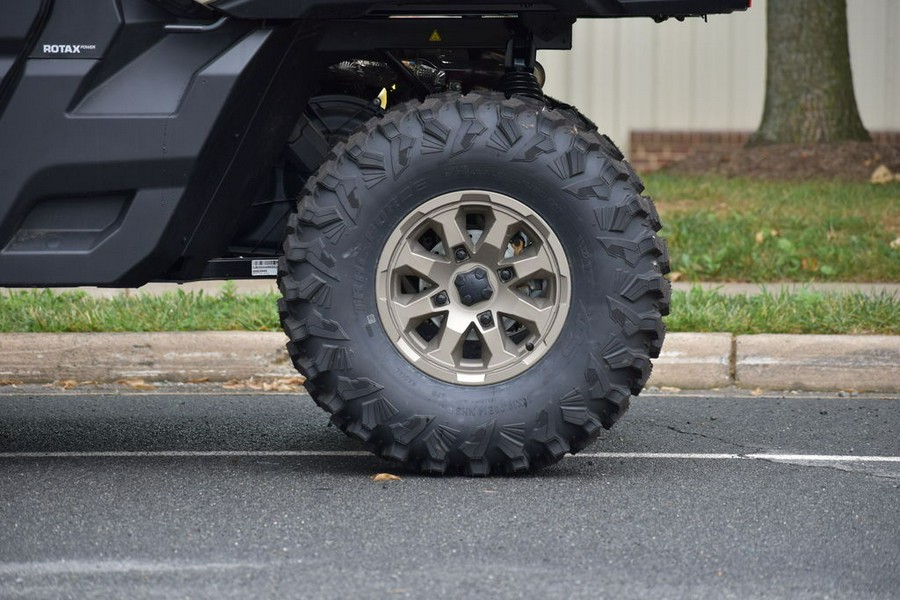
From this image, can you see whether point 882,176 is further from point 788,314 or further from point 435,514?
point 435,514

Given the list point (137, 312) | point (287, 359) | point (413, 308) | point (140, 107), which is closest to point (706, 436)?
point (413, 308)

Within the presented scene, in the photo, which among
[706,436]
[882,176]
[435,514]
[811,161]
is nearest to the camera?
[435,514]

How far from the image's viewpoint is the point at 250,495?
4.28 meters

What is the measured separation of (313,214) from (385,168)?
26cm

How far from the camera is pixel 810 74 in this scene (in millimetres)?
13344

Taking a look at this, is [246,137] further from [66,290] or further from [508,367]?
[66,290]

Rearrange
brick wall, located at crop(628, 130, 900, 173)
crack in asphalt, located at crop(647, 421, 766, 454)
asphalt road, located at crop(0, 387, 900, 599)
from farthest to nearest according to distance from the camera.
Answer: brick wall, located at crop(628, 130, 900, 173)
crack in asphalt, located at crop(647, 421, 766, 454)
asphalt road, located at crop(0, 387, 900, 599)

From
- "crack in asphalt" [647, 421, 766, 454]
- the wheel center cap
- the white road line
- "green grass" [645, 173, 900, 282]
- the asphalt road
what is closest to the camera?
the asphalt road

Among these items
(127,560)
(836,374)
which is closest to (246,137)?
(127,560)

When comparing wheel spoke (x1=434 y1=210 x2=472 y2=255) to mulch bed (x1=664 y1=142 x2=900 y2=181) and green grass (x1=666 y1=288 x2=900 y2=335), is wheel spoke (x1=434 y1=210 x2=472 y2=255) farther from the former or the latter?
mulch bed (x1=664 y1=142 x2=900 y2=181)

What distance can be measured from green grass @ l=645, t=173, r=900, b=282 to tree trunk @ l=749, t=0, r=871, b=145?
1.63 meters

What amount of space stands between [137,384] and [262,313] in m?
0.77

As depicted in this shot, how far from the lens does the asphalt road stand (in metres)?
3.46

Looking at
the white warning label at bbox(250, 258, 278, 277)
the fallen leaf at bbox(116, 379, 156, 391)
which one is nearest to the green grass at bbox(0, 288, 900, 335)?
the fallen leaf at bbox(116, 379, 156, 391)
